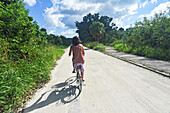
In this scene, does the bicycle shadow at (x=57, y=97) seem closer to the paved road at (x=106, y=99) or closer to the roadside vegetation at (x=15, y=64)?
the paved road at (x=106, y=99)

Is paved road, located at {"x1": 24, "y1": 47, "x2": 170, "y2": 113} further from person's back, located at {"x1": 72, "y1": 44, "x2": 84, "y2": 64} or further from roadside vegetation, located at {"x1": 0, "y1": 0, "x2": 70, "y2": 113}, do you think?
person's back, located at {"x1": 72, "y1": 44, "x2": 84, "y2": 64}

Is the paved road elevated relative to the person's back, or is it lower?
lower

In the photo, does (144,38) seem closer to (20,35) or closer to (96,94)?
(96,94)

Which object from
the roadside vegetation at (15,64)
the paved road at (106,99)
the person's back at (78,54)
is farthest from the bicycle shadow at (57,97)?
the person's back at (78,54)

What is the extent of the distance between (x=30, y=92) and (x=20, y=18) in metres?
3.44

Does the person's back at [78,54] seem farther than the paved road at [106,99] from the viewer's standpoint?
Yes

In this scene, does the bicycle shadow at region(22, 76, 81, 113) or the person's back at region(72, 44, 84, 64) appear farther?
the person's back at region(72, 44, 84, 64)

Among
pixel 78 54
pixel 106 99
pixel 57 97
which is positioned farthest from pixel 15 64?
pixel 106 99

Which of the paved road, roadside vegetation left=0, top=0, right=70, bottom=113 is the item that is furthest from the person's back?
roadside vegetation left=0, top=0, right=70, bottom=113

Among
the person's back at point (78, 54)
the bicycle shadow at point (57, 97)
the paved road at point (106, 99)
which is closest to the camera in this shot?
the paved road at point (106, 99)

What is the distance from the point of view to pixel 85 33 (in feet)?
165

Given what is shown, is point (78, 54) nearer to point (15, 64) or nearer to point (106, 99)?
point (106, 99)

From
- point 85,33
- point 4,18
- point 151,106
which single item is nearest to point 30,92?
point 4,18

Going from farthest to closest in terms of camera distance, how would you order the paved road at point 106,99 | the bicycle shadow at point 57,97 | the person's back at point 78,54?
the person's back at point 78,54, the bicycle shadow at point 57,97, the paved road at point 106,99
